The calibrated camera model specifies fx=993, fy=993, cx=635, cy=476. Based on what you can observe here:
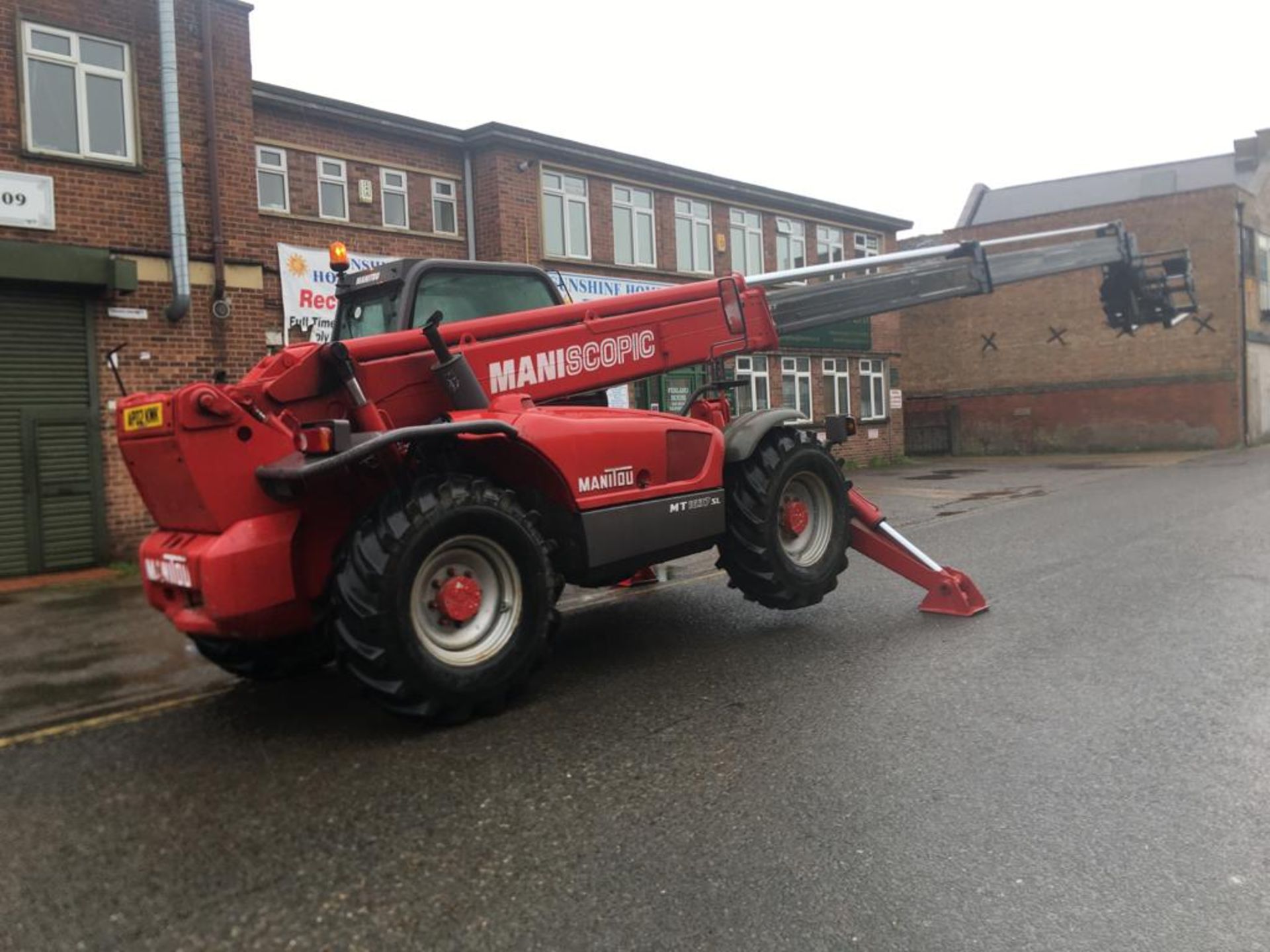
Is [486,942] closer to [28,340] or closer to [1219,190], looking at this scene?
[28,340]

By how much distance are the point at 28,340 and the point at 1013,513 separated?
1260 centimetres

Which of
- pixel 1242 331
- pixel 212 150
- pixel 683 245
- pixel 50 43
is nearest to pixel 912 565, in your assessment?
pixel 212 150

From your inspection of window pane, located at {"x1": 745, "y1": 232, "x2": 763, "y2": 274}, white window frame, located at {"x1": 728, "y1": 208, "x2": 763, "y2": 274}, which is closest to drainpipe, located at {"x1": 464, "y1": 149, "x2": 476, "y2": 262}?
white window frame, located at {"x1": 728, "y1": 208, "x2": 763, "y2": 274}

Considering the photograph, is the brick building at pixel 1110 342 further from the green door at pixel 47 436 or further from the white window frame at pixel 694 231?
the green door at pixel 47 436

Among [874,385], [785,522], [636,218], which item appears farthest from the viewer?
[874,385]

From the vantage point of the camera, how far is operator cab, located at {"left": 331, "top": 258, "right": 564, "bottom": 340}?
239 inches

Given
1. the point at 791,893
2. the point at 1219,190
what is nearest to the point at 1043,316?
the point at 1219,190

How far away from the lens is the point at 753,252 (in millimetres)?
23500

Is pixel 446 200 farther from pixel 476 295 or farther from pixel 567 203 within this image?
pixel 476 295

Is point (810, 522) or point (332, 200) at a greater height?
point (332, 200)

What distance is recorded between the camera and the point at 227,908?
3.20m

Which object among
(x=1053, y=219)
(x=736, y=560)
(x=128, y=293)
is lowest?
(x=736, y=560)

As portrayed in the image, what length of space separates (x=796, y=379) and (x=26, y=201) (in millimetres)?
17396

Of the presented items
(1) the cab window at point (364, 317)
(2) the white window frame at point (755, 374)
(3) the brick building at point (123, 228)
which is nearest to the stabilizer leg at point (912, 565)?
(3) the brick building at point (123, 228)
